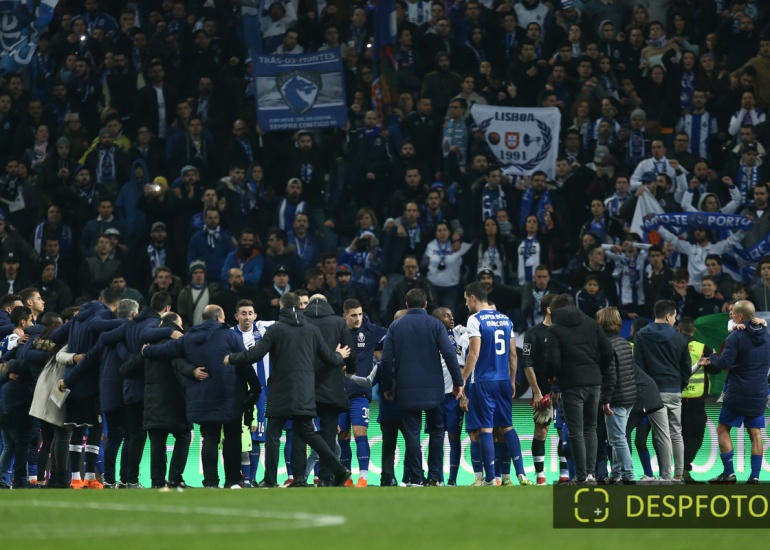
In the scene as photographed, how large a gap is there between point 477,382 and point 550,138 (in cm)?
873

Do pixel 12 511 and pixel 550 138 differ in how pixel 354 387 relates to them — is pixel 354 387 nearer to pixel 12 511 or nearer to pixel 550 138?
pixel 12 511

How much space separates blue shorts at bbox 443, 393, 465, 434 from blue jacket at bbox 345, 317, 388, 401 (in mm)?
833

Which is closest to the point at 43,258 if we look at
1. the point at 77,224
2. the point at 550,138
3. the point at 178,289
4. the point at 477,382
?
the point at 77,224

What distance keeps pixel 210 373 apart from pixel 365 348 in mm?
2308

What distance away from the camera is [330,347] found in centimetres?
1639

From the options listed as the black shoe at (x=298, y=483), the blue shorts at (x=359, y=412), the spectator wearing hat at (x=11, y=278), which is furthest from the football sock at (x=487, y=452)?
the spectator wearing hat at (x=11, y=278)

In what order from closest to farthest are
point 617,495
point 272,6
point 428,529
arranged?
point 428,529, point 617,495, point 272,6

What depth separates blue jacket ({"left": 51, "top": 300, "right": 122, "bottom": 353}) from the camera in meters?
16.4

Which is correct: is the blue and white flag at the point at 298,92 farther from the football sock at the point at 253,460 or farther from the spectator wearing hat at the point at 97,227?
the football sock at the point at 253,460

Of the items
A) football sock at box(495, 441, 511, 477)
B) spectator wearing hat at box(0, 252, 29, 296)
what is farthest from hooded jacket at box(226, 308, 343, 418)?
spectator wearing hat at box(0, 252, 29, 296)

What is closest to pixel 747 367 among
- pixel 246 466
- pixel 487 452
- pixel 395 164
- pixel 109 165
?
pixel 487 452

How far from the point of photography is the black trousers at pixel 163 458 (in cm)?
1580

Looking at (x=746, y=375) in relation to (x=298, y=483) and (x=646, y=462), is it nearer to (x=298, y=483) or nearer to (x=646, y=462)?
(x=646, y=462)

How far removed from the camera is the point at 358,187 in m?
24.8
